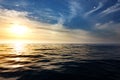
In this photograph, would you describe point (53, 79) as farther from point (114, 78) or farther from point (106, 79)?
point (114, 78)

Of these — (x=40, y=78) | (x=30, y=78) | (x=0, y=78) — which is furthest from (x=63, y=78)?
(x=0, y=78)

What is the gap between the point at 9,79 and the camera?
656 inches

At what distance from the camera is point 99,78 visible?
58.3 ft

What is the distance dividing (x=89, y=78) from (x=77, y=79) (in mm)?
1573

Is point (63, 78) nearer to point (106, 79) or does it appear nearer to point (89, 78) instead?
point (89, 78)

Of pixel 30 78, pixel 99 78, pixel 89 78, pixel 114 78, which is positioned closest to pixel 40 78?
pixel 30 78

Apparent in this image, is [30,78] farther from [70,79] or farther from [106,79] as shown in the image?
[106,79]

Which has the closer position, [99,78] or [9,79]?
[9,79]

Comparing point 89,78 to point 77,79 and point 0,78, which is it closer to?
point 77,79

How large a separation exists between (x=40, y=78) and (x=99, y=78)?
24.1 feet

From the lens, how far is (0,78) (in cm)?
1697

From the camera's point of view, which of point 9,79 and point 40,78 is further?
point 40,78

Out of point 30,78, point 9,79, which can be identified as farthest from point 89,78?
point 9,79

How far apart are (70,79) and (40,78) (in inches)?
147
